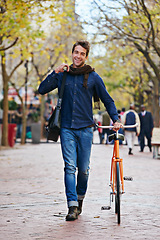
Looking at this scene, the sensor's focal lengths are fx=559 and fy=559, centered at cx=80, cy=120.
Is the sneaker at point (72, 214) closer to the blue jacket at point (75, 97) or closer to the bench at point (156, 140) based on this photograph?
the blue jacket at point (75, 97)

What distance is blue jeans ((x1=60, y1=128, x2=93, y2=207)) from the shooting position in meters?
6.38

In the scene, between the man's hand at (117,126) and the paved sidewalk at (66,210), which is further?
the man's hand at (117,126)

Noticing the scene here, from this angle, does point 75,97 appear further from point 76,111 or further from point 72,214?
point 72,214

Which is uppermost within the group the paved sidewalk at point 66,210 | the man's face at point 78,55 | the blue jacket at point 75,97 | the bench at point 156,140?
the man's face at point 78,55

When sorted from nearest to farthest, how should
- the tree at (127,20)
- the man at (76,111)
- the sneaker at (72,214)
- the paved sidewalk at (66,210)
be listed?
the paved sidewalk at (66,210) < the sneaker at (72,214) < the man at (76,111) < the tree at (127,20)

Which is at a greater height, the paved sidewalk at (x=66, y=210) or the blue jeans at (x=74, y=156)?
the blue jeans at (x=74, y=156)

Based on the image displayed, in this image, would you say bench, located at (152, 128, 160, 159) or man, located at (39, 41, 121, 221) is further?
bench, located at (152, 128, 160, 159)

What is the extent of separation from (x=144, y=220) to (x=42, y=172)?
21.9ft

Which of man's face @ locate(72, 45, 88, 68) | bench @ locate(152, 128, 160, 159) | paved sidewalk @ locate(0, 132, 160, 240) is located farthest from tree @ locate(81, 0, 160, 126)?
man's face @ locate(72, 45, 88, 68)

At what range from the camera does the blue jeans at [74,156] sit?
6.38m

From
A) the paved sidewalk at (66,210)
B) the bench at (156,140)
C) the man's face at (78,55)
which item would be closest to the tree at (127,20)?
the bench at (156,140)

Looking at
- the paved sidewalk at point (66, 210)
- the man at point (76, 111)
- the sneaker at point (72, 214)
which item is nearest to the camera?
the paved sidewalk at point (66, 210)

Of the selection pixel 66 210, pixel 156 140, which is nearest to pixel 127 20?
pixel 156 140

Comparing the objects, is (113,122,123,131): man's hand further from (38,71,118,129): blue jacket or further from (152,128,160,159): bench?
(152,128,160,159): bench
